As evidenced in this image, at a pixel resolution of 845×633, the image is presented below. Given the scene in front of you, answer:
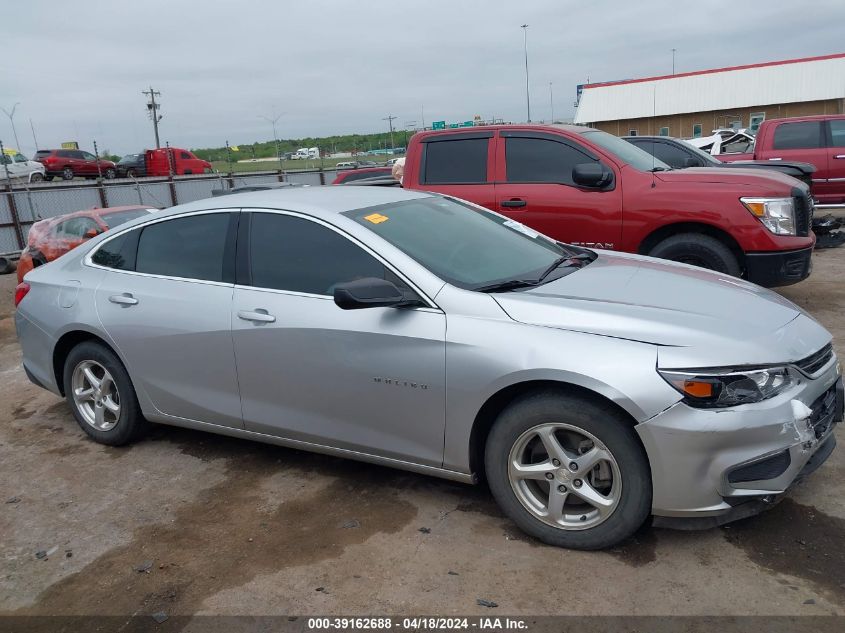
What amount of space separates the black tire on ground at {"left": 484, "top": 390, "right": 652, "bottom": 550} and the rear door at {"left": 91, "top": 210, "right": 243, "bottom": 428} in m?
1.61

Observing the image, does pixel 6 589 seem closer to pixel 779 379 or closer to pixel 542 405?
pixel 542 405

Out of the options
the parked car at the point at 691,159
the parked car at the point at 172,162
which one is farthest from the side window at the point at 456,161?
the parked car at the point at 172,162

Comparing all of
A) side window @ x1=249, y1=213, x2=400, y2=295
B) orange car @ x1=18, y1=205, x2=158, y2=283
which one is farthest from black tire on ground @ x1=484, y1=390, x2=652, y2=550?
orange car @ x1=18, y1=205, x2=158, y2=283

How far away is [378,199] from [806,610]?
2883 millimetres

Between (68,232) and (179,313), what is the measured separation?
893 centimetres

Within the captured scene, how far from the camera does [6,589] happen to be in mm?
3162

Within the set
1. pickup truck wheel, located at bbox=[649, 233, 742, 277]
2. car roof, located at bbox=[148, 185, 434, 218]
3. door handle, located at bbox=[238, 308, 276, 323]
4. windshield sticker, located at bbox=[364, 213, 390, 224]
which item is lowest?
pickup truck wheel, located at bbox=[649, 233, 742, 277]

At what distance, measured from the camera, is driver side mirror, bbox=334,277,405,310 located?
3.24 meters

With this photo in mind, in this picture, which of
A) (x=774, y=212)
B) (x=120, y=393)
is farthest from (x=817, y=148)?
(x=120, y=393)

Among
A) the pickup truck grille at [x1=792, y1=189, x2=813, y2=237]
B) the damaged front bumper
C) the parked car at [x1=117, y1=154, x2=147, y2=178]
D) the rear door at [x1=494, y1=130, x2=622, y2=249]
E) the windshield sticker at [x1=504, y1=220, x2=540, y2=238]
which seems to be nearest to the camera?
the damaged front bumper

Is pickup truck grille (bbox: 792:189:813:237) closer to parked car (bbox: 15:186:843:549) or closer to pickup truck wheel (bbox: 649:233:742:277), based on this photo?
pickup truck wheel (bbox: 649:233:742:277)

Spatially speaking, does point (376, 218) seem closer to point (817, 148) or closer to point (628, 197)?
point (628, 197)

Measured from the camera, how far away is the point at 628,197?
21.0 feet

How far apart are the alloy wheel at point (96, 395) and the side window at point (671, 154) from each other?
7.93m
